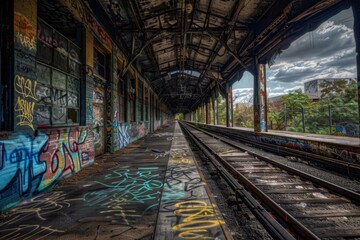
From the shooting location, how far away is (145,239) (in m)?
2.03

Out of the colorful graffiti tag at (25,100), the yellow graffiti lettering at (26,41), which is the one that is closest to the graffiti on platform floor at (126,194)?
the colorful graffiti tag at (25,100)

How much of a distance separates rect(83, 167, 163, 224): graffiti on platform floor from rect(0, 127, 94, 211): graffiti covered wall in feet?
3.47

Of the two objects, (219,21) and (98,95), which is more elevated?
(219,21)

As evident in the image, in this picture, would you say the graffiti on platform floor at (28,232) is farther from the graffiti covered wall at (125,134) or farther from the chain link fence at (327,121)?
the chain link fence at (327,121)

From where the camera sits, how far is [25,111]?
3225mm

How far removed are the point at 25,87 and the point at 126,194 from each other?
9.31 feet

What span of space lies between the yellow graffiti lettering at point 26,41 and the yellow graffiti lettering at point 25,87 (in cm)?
65

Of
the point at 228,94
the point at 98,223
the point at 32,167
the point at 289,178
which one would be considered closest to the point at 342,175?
the point at 289,178

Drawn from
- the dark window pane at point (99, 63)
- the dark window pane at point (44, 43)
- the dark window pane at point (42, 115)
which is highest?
the dark window pane at point (99, 63)

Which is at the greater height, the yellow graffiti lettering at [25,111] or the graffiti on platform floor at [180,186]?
the yellow graffiti lettering at [25,111]

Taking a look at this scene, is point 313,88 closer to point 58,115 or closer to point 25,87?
point 58,115

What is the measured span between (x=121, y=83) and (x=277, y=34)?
8.55 m

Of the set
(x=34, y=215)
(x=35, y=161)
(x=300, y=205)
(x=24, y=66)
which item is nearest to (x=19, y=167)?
(x=35, y=161)

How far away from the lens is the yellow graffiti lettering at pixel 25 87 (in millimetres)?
3074
